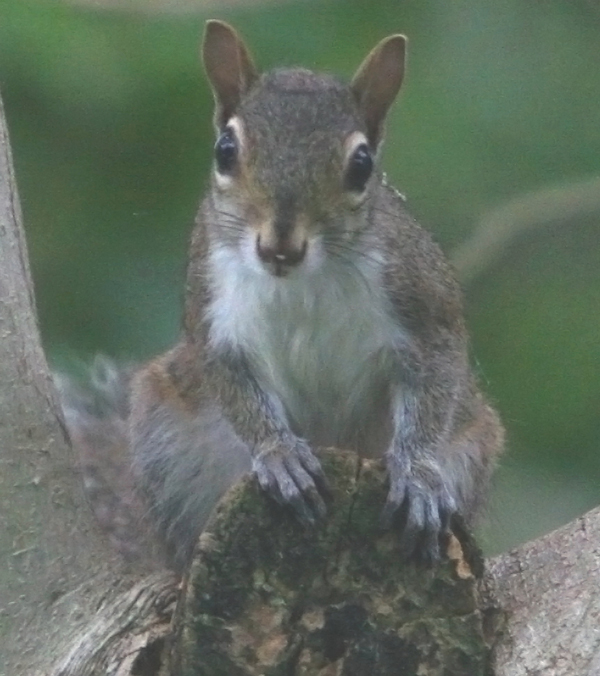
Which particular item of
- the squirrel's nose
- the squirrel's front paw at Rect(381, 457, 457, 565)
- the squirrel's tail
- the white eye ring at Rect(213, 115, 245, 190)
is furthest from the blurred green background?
the squirrel's nose

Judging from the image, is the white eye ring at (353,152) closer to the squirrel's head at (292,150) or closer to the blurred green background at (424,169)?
the squirrel's head at (292,150)

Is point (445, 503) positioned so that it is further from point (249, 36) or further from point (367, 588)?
point (249, 36)

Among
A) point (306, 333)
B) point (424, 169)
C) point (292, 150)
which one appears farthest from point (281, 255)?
point (424, 169)

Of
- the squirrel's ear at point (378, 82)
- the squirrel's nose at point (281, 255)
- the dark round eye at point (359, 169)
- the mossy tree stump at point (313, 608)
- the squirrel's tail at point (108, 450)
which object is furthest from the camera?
the squirrel's tail at point (108, 450)

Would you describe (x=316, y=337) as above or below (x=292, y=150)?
below

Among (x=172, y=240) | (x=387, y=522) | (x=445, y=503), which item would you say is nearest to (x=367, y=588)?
(x=387, y=522)

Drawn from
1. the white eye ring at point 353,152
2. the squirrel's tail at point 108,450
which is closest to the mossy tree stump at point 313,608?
the white eye ring at point 353,152

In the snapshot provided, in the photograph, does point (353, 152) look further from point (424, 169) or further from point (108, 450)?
point (108, 450)
